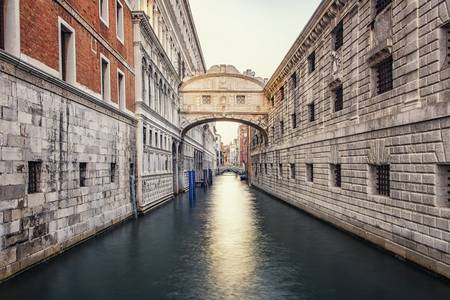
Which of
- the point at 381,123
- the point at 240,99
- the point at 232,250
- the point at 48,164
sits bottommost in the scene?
the point at 232,250

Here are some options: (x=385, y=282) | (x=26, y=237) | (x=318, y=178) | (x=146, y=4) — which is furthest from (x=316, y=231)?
(x=146, y=4)

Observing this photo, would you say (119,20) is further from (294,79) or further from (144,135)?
(294,79)

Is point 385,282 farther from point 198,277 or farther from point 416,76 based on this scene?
point 416,76

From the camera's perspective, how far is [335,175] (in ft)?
51.8

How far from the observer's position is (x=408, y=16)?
972cm

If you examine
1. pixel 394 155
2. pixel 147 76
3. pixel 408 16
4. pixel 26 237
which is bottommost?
pixel 26 237

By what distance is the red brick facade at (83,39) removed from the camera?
9.13 metres

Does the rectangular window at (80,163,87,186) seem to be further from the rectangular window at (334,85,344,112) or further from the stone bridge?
the stone bridge

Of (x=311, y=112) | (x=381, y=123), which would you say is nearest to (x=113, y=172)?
(x=311, y=112)

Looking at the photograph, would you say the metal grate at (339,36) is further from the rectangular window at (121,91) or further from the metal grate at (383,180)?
the rectangular window at (121,91)

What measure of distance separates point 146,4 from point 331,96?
12.5 meters

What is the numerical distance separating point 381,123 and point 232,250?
593 centimetres

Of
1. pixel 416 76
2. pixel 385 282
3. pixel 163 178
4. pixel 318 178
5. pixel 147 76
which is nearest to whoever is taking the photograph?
pixel 385 282

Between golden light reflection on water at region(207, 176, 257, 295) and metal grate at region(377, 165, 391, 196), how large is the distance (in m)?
4.37
